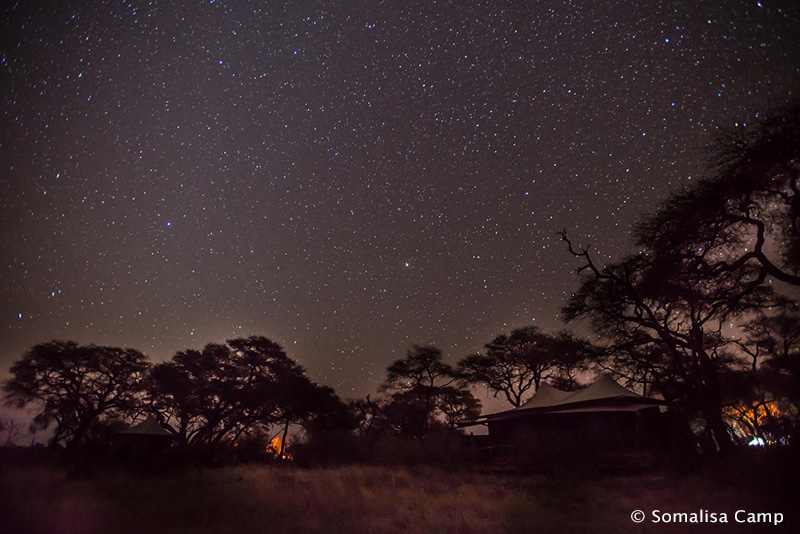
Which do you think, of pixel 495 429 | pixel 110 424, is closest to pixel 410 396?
pixel 495 429

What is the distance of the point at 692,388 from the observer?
17750mm

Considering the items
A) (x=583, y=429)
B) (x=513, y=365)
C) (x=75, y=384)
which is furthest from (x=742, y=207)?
(x=75, y=384)

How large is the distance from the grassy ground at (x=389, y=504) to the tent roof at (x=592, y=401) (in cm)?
710

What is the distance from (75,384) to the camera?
3045 cm

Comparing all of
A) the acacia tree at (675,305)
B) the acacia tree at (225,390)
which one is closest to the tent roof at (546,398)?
the acacia tree at (675,305)

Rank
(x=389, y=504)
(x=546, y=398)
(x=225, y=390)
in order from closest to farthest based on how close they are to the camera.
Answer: (x=389, y=504)
(x=546, y=398)
(x=225, y=390)

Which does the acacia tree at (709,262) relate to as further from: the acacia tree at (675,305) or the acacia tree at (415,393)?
the acacia tree at (415,393)

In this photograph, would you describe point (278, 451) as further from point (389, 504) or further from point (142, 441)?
point (389, 504)

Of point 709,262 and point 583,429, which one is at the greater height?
point 709,262

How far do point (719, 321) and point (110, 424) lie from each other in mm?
38818

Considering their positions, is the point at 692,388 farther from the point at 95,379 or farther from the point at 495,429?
the point at 95,379

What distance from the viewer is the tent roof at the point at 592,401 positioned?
72.9 feet

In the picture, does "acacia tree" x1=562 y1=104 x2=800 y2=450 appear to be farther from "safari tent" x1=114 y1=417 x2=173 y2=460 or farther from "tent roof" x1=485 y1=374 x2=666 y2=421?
"safari tent" x1=114 y1=417 x2=173 y2=460

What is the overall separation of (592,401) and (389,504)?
51.6 feet
